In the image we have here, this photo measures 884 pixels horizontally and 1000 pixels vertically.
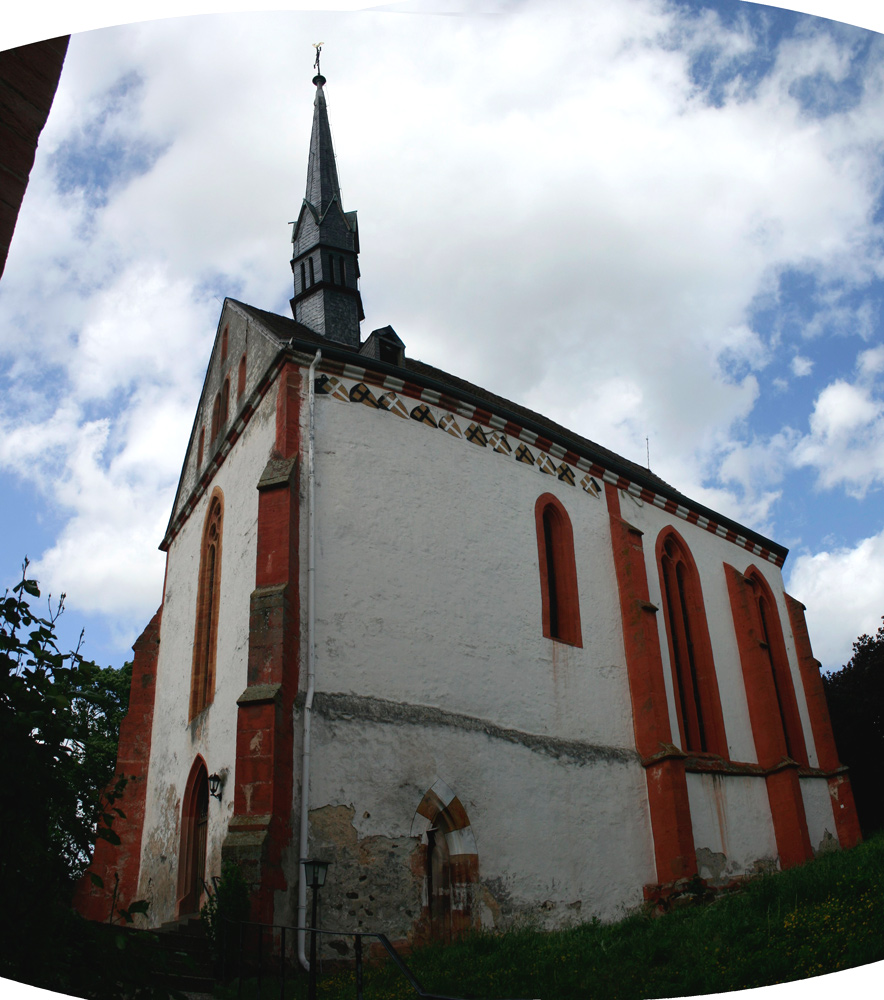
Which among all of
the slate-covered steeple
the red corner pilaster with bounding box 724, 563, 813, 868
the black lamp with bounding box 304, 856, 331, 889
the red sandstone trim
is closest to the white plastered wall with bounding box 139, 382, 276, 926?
the red sandstone trim

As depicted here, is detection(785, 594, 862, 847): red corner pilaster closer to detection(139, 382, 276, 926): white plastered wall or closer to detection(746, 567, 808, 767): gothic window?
detection(746, 567, 808, 767): gothic window

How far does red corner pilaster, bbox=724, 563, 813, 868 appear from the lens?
18203mm

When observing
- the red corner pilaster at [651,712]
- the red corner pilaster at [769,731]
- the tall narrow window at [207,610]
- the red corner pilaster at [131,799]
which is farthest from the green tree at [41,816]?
the red corner pilaster at [769,731]

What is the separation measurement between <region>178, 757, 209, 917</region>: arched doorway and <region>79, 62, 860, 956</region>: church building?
48 millimetres

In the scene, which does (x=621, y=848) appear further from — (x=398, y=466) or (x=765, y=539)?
(x=765, y=539)

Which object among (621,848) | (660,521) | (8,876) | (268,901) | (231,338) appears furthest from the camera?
(660,521)

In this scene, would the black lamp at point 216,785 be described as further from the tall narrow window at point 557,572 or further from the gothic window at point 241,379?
the gothic window at point 241,379

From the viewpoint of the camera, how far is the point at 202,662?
1578 cm

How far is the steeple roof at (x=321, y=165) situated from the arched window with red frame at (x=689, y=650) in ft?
40.6

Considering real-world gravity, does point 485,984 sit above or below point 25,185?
below

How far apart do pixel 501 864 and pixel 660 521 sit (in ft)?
31.3

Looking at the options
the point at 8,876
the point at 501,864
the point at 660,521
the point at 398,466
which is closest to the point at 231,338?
the point at 398,466

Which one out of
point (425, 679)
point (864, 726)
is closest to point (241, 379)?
point (425, 679)

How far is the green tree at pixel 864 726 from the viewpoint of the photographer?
25250mm
